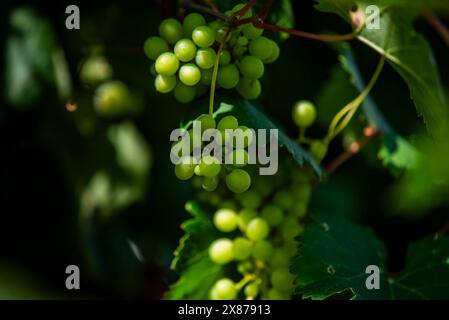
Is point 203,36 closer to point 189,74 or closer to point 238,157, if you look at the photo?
point 189,74

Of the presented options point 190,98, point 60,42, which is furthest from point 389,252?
point 60,42

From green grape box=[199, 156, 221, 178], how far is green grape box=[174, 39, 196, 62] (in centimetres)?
19

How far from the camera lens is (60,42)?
1.84 m

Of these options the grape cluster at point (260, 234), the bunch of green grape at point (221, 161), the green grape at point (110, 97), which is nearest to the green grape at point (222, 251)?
the grape cluster at point (260, 234)

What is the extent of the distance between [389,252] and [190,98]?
0.93 meters

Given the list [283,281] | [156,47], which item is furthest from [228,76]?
[283,281]

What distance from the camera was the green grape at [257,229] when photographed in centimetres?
131

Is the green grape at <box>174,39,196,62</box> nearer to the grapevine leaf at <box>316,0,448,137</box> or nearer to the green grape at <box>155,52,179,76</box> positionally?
the green grape at <box>155,52,179,76</box>

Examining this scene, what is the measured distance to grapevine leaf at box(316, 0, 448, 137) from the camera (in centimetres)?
130

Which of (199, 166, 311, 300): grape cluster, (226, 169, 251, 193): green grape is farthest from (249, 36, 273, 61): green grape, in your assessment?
(199, 166, 311, 300): grape cluster

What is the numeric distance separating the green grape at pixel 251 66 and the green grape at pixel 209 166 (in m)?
0.18

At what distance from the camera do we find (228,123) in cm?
105

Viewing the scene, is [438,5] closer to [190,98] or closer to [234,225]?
[190,98]
